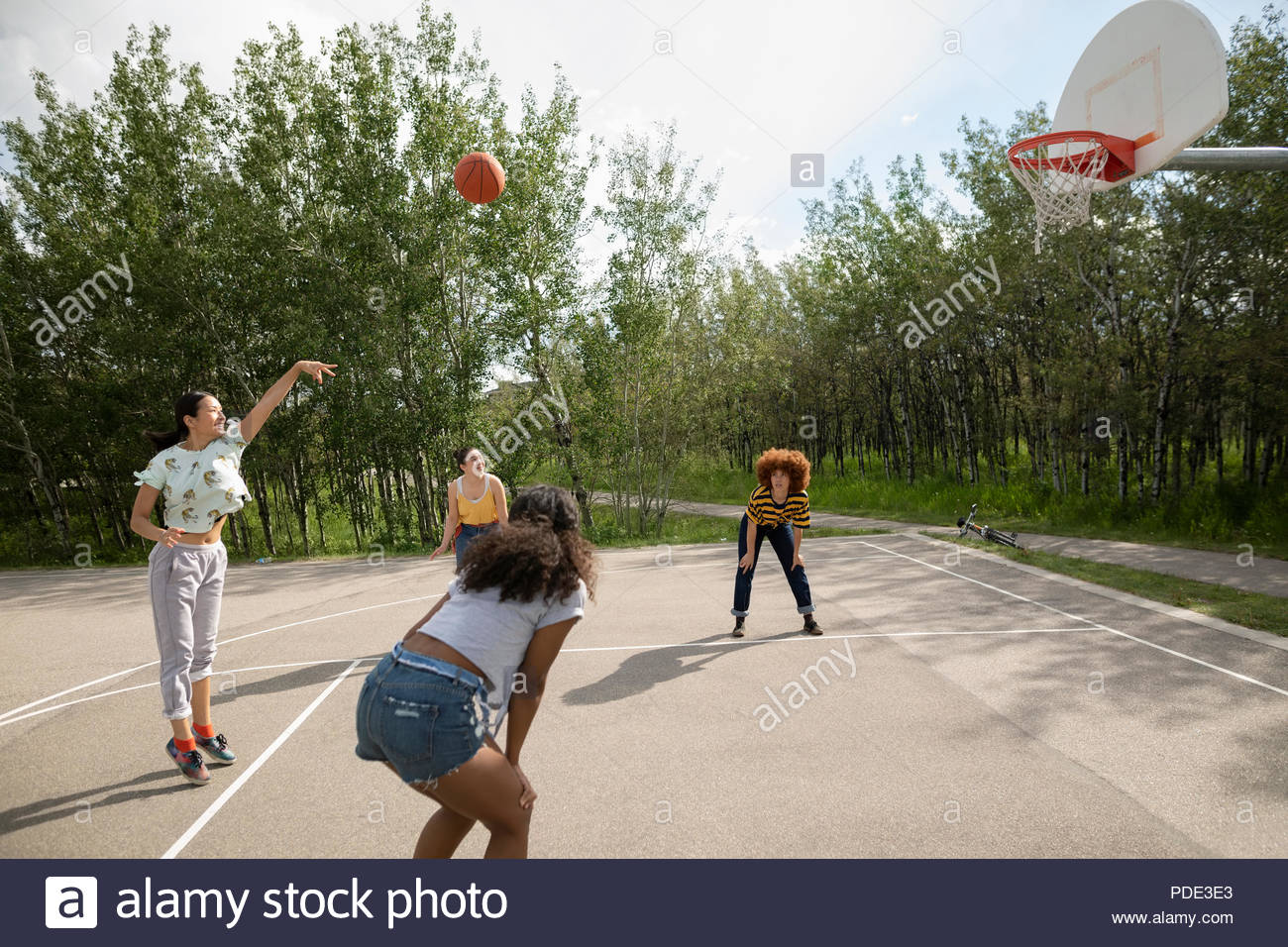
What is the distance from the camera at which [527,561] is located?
6.79 ft

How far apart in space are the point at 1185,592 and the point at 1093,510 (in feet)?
25.6

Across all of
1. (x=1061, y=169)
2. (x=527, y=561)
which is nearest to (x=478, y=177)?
(x=1061, y=169)

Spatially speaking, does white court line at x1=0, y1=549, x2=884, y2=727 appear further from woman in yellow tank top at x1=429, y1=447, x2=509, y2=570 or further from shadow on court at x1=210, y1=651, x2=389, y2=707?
woman in yellow tank top at x1=429, y1=447, x2=509, y2=570

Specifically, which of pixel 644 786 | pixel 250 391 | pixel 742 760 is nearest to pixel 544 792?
pixel 644 786

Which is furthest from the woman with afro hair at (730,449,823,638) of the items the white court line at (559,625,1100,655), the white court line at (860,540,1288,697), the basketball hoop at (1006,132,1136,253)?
the basketball hoop at (1006,132,1136,253)

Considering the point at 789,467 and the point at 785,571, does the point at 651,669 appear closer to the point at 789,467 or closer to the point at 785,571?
the point at 785,571

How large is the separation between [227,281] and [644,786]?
58.6 feet

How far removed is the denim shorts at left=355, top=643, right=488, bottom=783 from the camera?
1.86 metres

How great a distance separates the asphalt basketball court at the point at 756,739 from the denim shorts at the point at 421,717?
1.92 feet

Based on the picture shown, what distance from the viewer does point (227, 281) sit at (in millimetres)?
16500

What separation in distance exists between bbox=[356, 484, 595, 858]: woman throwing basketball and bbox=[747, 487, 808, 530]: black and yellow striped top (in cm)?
446

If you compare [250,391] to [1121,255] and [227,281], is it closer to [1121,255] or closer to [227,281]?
[227,281]

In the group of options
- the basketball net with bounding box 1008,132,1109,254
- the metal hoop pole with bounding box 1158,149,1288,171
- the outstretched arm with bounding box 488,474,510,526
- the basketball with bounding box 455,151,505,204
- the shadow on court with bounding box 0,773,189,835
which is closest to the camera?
the shadow on court with bounding box 0,773,189,835
